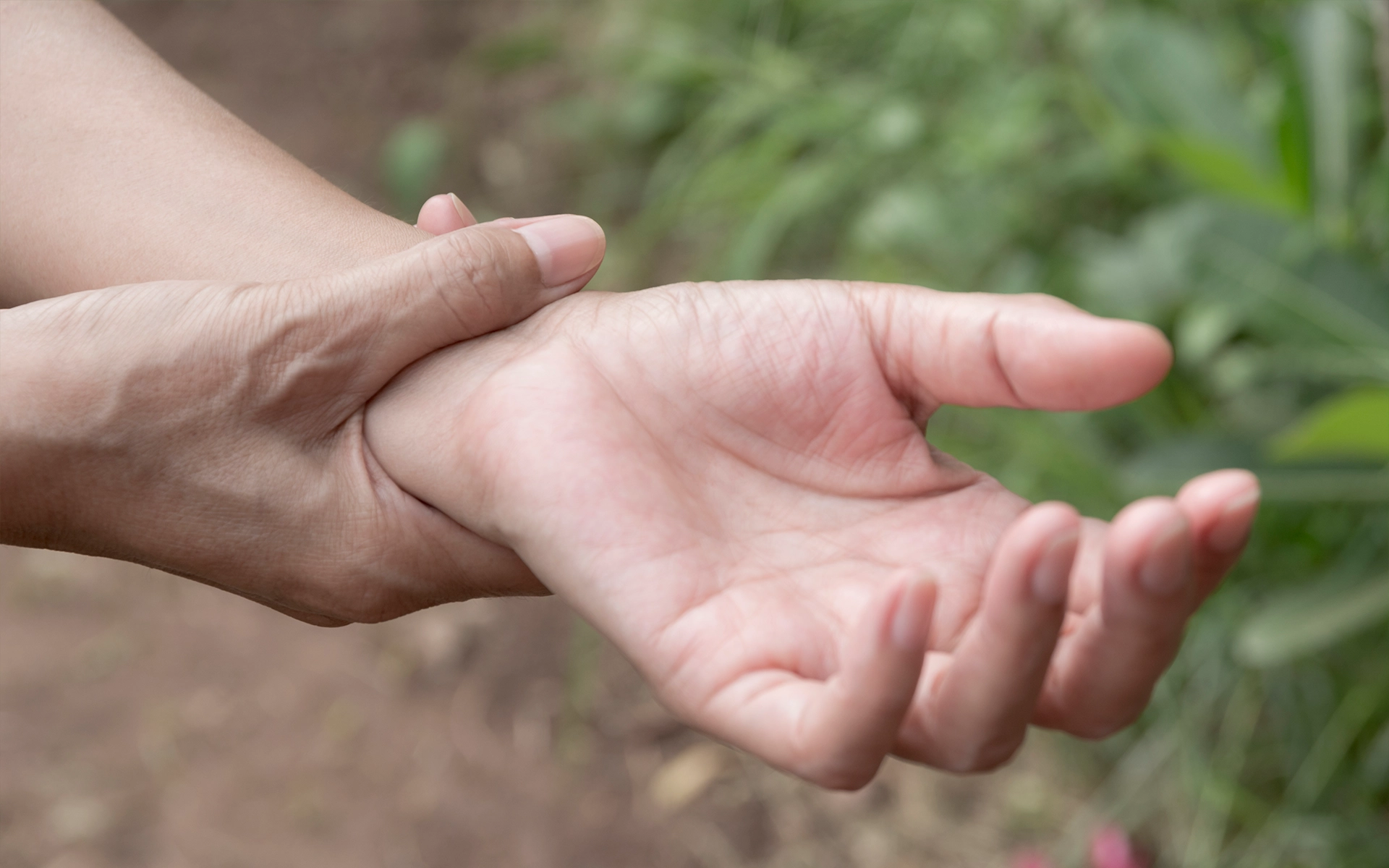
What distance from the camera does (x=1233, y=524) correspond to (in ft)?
2.54

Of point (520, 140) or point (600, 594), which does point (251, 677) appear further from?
point (520, 140)

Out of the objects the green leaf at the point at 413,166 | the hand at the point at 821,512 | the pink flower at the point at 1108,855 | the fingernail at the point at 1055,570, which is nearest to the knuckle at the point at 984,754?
the hand at the point at 821,512

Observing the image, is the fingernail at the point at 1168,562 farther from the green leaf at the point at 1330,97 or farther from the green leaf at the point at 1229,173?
the green leaf at the point at 1330,97

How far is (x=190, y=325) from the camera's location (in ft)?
3.16

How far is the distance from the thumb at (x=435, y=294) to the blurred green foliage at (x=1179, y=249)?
2.76 feet

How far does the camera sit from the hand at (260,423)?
36.5 inches

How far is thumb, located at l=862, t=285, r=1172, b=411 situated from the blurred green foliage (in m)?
0.41

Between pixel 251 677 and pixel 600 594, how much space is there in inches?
57.1

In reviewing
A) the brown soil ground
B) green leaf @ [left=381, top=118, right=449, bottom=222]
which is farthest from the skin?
green leaf @ [left=381, top=118, right=449, bottom=222]

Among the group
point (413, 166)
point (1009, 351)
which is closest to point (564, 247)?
point (1009, 351)

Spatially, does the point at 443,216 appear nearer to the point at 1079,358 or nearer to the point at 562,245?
the point at 562,245

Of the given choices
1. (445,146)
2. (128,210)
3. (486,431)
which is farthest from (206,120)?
(445,146)

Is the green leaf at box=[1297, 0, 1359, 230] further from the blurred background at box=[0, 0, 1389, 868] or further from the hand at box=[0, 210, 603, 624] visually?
the hand at box=[0, 210, 603, 624]

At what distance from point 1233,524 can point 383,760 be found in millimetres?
1591
